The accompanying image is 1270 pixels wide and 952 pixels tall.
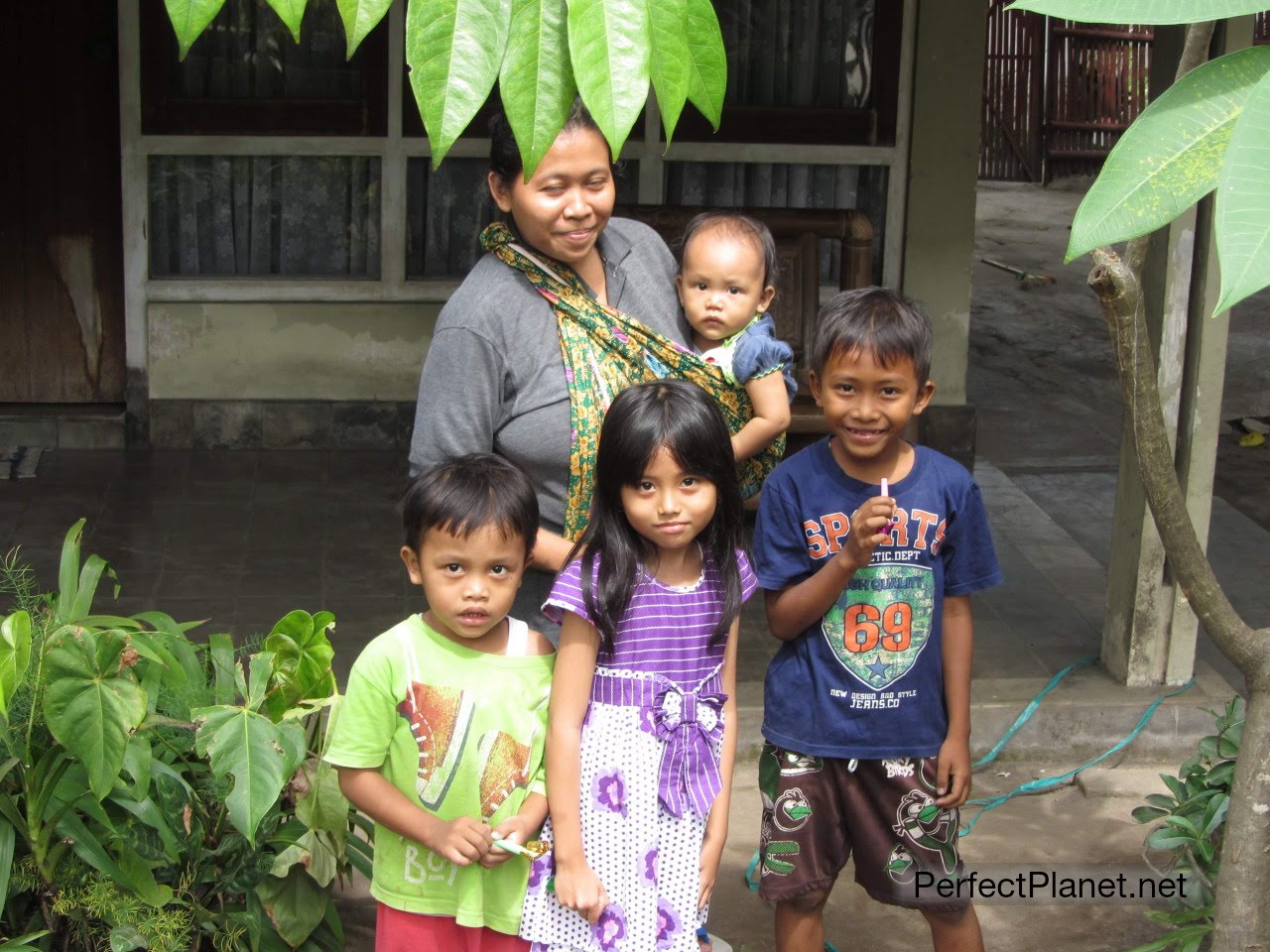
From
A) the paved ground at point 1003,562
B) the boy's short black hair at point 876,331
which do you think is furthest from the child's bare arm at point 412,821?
the paved ground at point 1003,562

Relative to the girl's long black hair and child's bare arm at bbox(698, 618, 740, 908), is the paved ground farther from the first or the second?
the girl's long black hair

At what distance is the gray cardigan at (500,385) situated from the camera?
7.98 feet

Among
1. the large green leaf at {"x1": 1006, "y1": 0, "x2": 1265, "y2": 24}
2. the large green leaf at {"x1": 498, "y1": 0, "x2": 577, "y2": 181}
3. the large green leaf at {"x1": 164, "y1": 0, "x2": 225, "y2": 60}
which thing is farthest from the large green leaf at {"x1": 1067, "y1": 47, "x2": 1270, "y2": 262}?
the large green leaf at {"x1": 164, "y1": 0, "x2": 225, "y2": 60}

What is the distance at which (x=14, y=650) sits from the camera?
103 inches

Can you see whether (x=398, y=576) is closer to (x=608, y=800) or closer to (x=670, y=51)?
(x=608, y=800)

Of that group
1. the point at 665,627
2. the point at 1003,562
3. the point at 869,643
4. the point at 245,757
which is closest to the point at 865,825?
the point at 869,643

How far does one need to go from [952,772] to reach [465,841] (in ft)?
3.03

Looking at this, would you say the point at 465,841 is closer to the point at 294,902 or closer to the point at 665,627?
the point at 665,627

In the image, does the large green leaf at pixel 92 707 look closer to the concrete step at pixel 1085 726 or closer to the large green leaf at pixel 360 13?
the large green leaf at pixel 360 13

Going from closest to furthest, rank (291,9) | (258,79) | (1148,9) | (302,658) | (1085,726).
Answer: (1148,9), (291,9), (302,658), (1085,726), (258,79)

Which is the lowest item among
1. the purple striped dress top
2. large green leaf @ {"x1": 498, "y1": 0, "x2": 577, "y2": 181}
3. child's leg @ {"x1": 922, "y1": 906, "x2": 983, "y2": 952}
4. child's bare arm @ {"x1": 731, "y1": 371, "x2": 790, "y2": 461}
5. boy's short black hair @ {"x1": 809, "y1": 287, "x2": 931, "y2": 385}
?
child's leg @ {"x1": 922, "y1": 906, "x2": 983, "y2": 952}

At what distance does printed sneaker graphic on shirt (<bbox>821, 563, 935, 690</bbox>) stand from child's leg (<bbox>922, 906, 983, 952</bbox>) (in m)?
0.44

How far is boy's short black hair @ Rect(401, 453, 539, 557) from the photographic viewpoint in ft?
7.68

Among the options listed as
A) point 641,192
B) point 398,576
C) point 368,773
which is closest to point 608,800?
point 368,773
